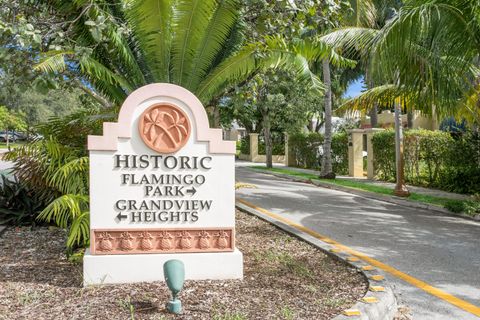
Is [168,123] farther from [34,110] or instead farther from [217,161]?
[34,110]

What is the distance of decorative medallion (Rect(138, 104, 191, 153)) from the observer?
16.5ft

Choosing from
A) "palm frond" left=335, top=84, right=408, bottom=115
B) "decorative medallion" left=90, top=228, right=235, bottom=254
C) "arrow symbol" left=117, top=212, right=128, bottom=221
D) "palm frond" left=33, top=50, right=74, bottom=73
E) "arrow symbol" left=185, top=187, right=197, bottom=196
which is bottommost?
"decorative medallion" left=90, top=228, right=235, bottom=254

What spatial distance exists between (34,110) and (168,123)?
2198 inches

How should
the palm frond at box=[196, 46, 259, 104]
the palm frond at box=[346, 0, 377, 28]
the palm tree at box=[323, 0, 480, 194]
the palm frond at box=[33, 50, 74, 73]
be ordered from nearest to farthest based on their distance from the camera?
the palm frond at box=[33, 50, 74, 73]
the palm frond at box=[196, 46, 259, 104]
the palm tree at box=[323, 0, 480, 194]
the palm frond at box=[346, 0, 377, 28]

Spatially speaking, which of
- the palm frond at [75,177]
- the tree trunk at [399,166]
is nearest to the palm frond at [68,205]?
the palm frond at [75,177]

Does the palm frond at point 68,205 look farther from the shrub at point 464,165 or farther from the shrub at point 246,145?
the shrub at point 246,145

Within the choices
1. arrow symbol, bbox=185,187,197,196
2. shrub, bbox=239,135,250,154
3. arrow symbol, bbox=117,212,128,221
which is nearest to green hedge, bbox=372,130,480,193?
arrow symbol, bbox=185,187,197,196

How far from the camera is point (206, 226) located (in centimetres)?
519

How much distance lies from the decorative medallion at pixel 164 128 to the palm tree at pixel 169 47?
5.36 ft

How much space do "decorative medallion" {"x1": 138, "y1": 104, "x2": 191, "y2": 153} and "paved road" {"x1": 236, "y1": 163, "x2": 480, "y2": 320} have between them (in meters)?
2.75

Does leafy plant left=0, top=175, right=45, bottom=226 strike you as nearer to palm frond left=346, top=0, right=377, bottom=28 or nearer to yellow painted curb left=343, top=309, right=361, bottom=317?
yellow painted curb left=343, top=309, right=361, bottom=317

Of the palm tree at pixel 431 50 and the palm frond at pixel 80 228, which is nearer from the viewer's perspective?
the palm frond at pixel 80 228

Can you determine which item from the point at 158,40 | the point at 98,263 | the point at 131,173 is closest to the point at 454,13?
the point at 158,40

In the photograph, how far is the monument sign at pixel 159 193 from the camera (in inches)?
194
